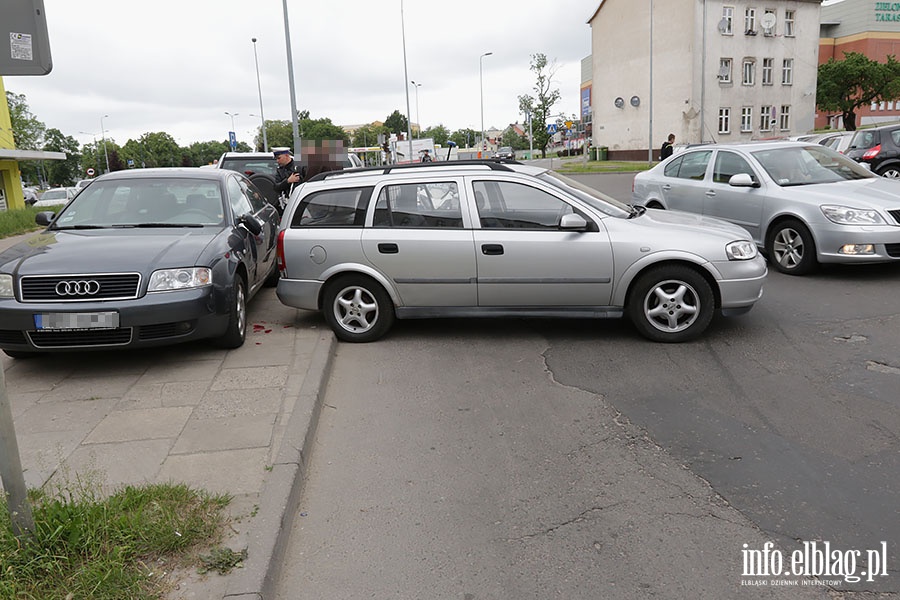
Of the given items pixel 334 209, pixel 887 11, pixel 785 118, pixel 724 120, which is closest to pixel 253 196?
pixel 334 209

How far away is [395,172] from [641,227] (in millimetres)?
2356

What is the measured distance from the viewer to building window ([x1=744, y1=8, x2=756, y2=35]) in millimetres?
52344

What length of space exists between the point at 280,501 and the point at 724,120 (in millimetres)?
55630

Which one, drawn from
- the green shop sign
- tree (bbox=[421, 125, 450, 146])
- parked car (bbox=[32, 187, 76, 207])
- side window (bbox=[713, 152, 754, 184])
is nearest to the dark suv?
side window (bbox=[713, 152, 754, 184])

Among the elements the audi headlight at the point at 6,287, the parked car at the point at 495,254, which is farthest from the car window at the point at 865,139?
the audi headlight at the point at 6,287

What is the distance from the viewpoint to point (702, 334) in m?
6.49

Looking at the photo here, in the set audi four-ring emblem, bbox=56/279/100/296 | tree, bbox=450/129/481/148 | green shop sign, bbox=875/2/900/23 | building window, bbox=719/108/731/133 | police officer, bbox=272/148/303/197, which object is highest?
green shop sign, bbox=875/2/900/23

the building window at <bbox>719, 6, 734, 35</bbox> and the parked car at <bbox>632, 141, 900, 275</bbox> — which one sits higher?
the building window at <bbox>719, 6, 734, 35</bbox>

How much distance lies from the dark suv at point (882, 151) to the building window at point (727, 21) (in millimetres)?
34849

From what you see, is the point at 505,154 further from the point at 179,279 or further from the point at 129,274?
the point at 129,274

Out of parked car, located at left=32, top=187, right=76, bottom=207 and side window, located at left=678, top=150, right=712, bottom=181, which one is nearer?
side window, located at left=678, top=150, right=712, bottom=181

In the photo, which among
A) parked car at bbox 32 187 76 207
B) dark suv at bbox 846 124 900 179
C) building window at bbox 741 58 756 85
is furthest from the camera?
building window at bbox 741 58 756 85

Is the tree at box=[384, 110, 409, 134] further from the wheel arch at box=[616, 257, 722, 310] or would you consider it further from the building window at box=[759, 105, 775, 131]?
the wheel arch at box=[616, 257, 722, 310]

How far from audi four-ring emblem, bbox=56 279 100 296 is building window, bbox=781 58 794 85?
5939 centimetres
